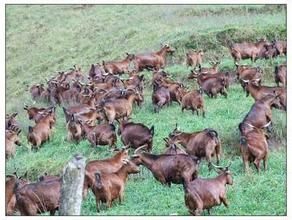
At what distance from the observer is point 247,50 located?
1834cm

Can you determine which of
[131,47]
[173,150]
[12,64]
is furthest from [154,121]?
[12,64]

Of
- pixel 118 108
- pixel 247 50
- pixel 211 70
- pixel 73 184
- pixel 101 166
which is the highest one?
pixel 247 50

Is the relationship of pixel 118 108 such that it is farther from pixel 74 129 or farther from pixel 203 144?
pixel 203 144

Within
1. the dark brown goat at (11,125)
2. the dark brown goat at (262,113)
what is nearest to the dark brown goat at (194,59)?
the dark brown goat at (262,113)

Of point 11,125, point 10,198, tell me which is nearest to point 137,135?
point 10,198

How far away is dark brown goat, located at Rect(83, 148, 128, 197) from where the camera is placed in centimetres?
1043

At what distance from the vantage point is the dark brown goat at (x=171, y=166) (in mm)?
10578

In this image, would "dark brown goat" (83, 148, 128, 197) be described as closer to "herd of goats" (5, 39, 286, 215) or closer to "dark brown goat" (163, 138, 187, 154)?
"herd of goats" (5, 39, 286, 215)

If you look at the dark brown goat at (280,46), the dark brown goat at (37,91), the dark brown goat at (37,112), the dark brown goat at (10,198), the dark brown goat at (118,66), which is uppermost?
the dark brown goat at (280,46)

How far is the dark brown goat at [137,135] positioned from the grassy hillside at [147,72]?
447 millimetres

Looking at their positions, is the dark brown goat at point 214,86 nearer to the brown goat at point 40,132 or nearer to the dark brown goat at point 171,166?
the brown goat at point 40,132

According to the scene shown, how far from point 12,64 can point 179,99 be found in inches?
449

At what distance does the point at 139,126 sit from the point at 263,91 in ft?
11.2

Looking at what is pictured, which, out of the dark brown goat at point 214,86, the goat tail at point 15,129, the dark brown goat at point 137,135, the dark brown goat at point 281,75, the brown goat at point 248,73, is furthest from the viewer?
the brown goat at point 248,73
